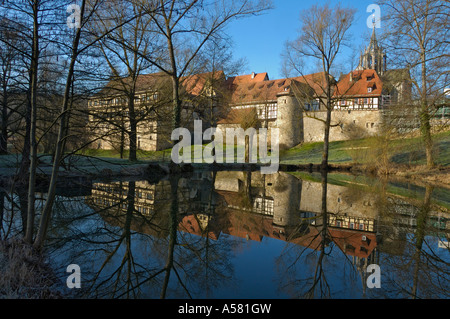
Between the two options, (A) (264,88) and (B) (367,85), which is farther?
(A) (264,88)

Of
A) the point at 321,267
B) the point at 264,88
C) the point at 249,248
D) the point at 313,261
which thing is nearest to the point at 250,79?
the point at 264,88

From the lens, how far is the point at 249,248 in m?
4.85

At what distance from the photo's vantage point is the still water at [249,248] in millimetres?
3365

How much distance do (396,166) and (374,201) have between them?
39.8ft

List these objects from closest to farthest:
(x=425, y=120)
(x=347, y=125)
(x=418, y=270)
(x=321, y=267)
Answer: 1. (x=418, y=270)
2. (x=321, y=267)
3. (x=425, y=120)
4. (x=347, y=125)

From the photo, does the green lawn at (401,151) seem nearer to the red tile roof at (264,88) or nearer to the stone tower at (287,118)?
the stone tower at (287,118)

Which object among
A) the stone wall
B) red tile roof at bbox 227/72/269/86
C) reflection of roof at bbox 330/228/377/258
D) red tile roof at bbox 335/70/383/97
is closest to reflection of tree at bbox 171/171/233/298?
reflection of roof at bbox 330/228/377/258

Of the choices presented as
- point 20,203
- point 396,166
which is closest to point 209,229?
point 20,203

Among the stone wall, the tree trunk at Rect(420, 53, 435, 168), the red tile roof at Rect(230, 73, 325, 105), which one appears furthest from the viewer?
the red tile roof at Rect(230, 73, 325, 105)

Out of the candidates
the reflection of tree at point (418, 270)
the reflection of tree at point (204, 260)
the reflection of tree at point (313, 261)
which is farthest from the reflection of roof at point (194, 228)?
the reflection of tree at point (418, 270)

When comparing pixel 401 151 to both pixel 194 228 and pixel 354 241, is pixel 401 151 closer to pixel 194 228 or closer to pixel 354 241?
pixel 354 241

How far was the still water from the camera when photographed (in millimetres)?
3365

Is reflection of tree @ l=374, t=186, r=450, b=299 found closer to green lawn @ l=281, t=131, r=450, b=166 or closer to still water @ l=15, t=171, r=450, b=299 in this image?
still water @ l=15, t=171, r=450, b=299

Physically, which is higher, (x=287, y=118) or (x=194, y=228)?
(x=287, y=118)
